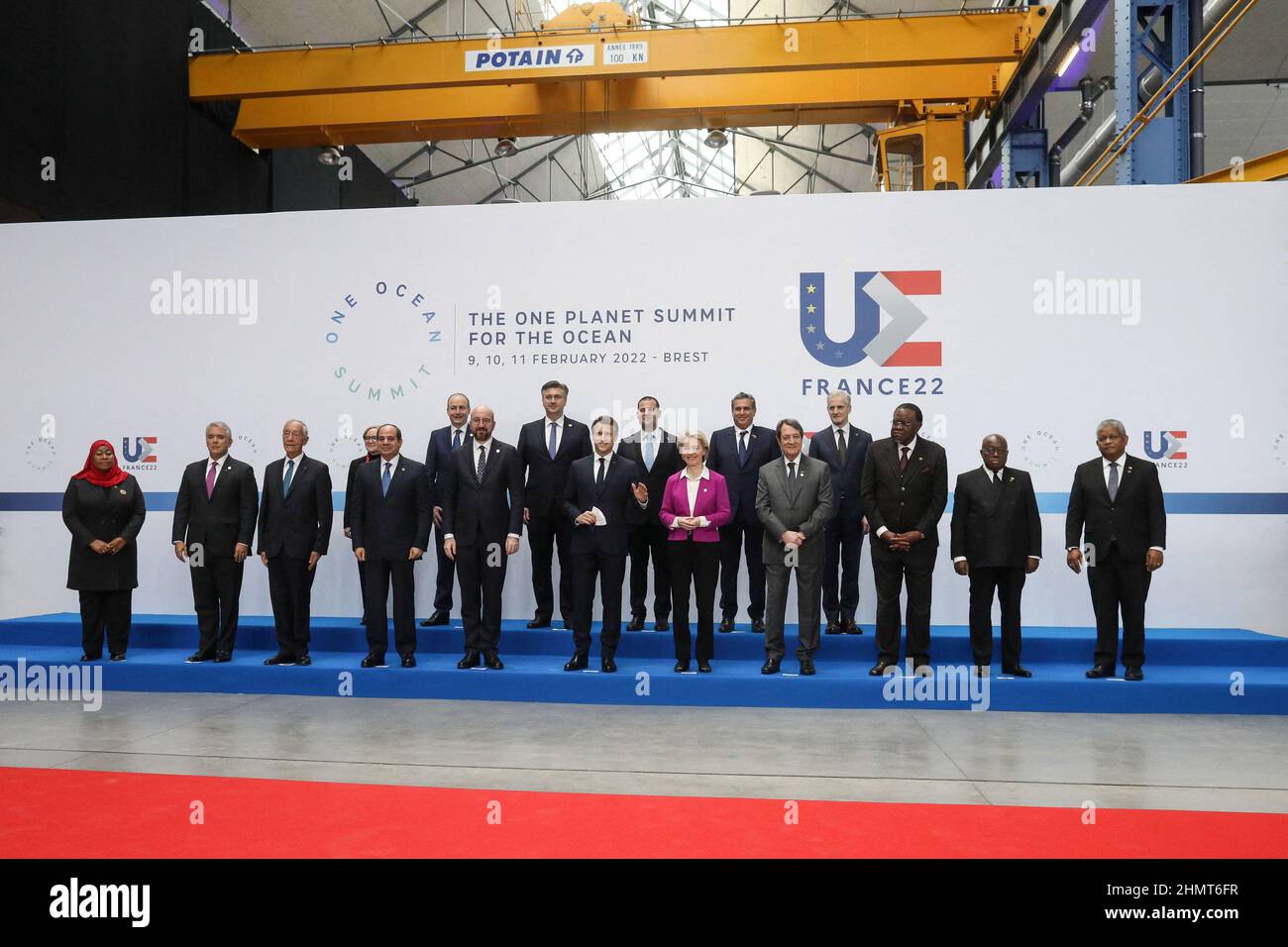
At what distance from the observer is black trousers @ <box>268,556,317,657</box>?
18.5ft

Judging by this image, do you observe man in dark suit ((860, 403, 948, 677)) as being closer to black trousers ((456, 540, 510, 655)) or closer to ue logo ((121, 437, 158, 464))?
black trousers ((456, 540, 510, 655))

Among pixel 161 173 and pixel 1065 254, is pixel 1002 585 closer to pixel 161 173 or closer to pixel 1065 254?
pixel 1065 254

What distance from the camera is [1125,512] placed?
17.1 ft

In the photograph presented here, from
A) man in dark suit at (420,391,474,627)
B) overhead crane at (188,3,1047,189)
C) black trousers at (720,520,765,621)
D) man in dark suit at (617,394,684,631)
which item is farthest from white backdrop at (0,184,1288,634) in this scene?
overhead crane at (188,3,1047,189)

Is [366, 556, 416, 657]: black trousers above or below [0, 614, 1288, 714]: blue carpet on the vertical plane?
above

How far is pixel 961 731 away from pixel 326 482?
12.5ft

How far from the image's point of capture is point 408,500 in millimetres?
5617

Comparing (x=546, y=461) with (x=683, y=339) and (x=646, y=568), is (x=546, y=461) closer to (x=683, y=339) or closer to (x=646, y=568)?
(x=646, y=568)

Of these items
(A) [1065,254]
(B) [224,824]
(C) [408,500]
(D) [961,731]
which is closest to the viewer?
(B) [224,824]

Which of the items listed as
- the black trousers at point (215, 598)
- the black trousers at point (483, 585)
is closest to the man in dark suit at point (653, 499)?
the black trousers at point (483, 585)

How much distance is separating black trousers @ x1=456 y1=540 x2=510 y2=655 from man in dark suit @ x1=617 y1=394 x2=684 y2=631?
0.85 m

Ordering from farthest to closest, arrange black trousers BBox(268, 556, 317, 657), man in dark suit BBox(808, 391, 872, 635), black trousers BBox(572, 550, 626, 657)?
man in dark suit BBox(808, 391, 872, 635) → black trousers BBox(268, 556, 317, 657) → black trousers BBox(572, 550, 626, 657)
